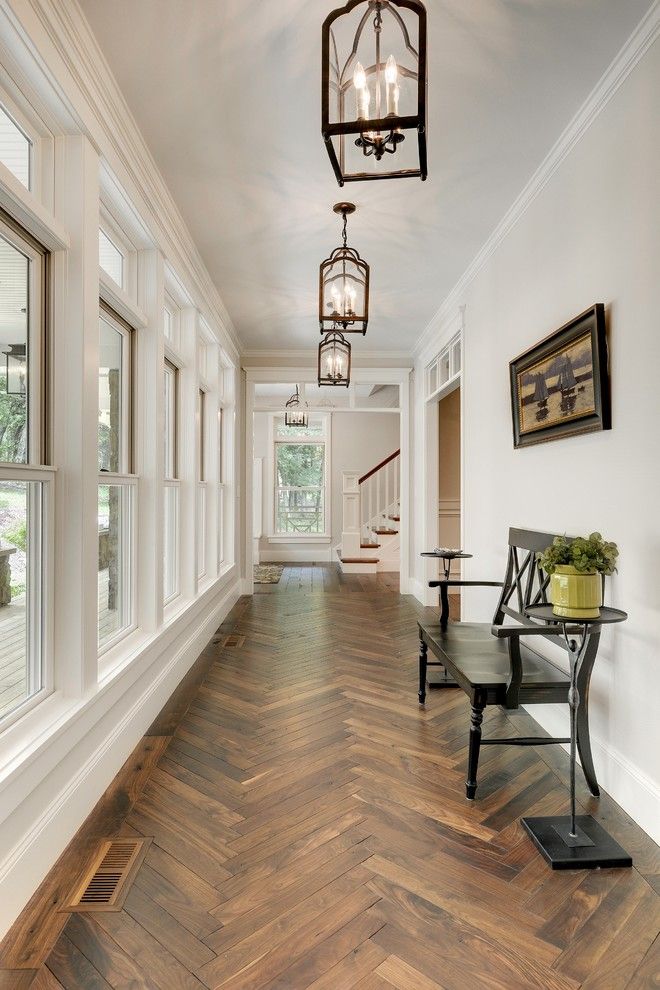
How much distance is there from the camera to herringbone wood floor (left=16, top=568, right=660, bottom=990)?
150 centimetres

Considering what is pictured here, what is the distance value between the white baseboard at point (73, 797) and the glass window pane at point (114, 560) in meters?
0.25

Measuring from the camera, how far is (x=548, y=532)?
9.95 feet

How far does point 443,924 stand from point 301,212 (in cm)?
339

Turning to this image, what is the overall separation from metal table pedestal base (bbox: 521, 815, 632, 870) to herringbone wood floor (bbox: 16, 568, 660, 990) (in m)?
0.04

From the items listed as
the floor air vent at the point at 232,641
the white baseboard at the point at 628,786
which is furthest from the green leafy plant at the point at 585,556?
the floor air vent at the point at 232,641

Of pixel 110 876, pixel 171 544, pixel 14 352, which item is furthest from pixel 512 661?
pixel 171 544

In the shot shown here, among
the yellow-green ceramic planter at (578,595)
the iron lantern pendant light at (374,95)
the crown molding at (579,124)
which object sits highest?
the crown molding at (579,124)

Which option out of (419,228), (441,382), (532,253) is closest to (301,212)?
(419,228)

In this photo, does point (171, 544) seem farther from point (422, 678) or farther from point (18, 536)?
point (18, 536)

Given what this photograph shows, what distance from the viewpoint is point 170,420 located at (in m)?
4.10

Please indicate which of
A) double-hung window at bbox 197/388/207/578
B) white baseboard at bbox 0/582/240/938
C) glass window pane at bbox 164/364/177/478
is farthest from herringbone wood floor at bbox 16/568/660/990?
double-hung window at bbox 197/388/207/578

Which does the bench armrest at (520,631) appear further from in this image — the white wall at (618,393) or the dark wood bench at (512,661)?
the white wall at (618,393)

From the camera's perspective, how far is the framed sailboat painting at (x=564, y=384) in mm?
2449

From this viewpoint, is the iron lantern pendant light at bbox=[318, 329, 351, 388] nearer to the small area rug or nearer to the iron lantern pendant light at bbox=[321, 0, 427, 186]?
the iron lantern pendant light at bbox=[321, 0, 427, 186]
